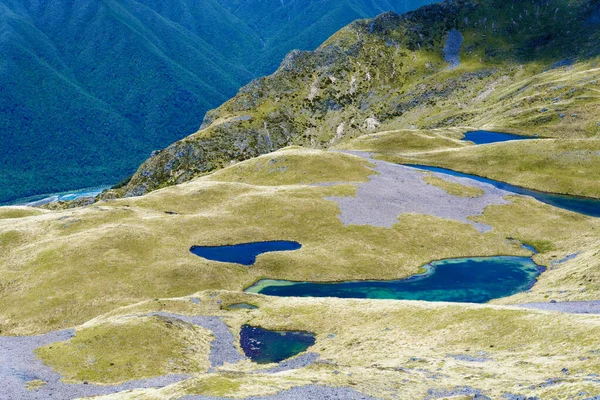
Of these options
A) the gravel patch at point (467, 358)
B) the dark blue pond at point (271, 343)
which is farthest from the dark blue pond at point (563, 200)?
the dark blue pond at point (271, 343)

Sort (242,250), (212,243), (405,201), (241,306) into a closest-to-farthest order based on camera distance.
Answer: (241,306) < (242,250) < (212,243) < (405,201)

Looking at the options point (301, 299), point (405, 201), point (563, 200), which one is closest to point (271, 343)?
point (301, 299)

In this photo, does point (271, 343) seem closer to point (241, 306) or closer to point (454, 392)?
point (241, 306)

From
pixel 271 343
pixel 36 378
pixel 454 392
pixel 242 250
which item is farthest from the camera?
pixel 242 250

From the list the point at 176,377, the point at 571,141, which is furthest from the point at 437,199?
the point at 176,377

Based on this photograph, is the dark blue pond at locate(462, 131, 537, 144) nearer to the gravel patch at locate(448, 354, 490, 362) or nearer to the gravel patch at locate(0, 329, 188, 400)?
the gravel patch at locate(448, 354, 490, 362)

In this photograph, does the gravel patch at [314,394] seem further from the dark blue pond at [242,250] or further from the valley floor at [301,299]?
the dark blue pond at [242,250]

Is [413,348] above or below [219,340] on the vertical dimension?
above
